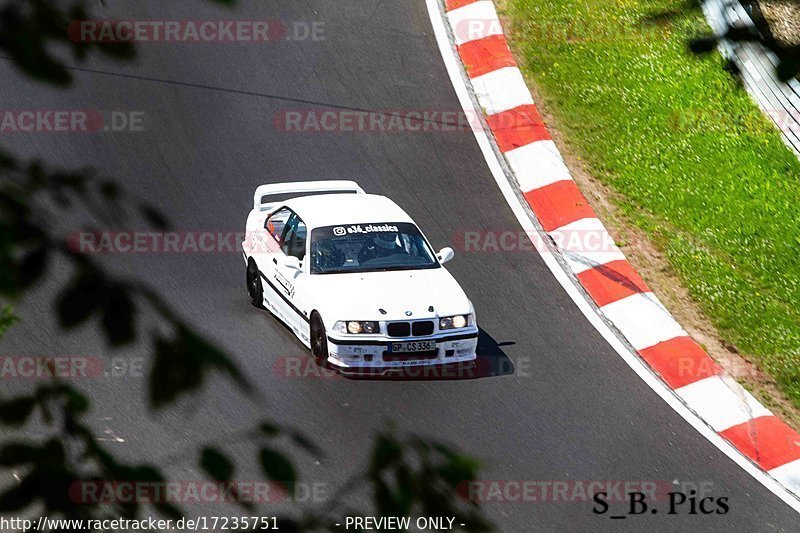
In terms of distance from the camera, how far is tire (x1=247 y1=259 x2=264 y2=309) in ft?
36.8

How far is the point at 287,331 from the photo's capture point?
36.0ft

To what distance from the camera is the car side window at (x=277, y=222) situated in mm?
11320

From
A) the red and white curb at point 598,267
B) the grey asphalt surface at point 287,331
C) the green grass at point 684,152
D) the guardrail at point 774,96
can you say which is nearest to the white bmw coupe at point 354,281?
the grey asphalt surface at point 287,331

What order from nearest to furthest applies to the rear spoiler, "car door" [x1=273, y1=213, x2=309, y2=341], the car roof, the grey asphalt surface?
the grey asphalt surface < "car door" [x1=273, y1=213, x2=309, y2=341] < the car roof < the rear spoiler

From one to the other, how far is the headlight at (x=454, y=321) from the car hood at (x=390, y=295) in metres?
0.05

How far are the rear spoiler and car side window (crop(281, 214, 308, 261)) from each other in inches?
20.5

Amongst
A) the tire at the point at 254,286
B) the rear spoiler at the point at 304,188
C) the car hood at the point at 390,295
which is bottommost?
the car hood at the point at 390,295

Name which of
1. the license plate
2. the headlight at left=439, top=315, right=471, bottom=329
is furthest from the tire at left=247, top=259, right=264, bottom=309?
the headlight at left=439, top=315, right=471, bottom=329

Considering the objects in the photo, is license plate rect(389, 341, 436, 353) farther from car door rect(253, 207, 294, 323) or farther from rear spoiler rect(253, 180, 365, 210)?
rear spoiler rect(253, 180, 365, 210)

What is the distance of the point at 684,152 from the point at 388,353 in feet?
15.3

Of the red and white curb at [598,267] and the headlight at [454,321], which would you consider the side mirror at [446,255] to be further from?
the red and white curb at [598,267]

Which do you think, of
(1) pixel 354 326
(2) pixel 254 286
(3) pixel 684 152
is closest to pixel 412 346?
(1) pixel 354 326

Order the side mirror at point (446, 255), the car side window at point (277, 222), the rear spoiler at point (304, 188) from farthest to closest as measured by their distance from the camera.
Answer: the rear spoiler at point (304, 188) → the car side window at point (277, 222) → the side mirror at point (446, 255)

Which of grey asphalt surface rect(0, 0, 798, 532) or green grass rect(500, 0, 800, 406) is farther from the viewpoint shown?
green grass rect(500, 0, 800, 406)
